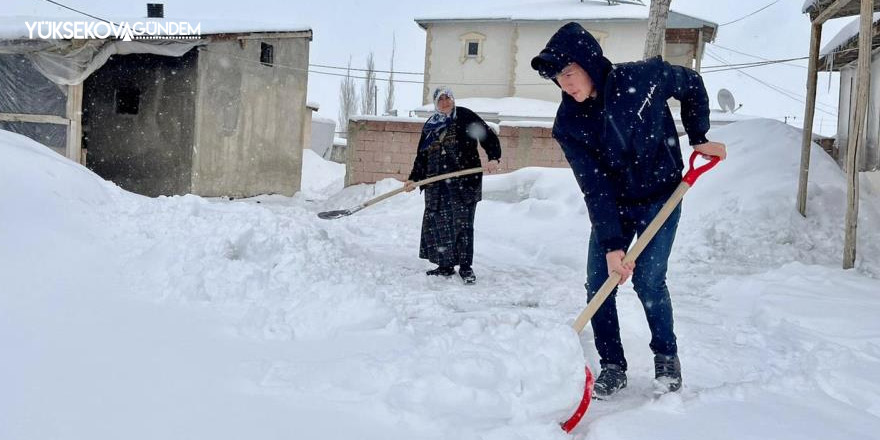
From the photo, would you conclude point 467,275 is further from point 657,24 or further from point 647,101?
point 657,24

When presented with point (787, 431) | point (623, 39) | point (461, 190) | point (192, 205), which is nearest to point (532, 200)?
point (461, 190)

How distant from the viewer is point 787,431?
2.03 meters

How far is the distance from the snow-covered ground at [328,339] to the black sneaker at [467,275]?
110 mm

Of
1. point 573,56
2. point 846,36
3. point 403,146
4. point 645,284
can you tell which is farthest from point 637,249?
point 403,146

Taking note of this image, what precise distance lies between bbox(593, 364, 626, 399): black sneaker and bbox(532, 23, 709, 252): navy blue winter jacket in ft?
1.60

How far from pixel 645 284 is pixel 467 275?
2576mm

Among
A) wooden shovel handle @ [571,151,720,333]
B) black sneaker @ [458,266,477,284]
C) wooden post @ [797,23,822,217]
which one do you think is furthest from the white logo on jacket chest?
wooden post @ [797,23,822,217]

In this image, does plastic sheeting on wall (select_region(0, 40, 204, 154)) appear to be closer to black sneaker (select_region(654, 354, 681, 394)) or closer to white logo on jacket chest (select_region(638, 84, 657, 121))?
white logo on jacket chest (select_region(638, 84, 657, 121))

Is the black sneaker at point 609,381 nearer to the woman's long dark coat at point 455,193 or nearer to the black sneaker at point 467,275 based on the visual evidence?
the black sneaker at point 467,275

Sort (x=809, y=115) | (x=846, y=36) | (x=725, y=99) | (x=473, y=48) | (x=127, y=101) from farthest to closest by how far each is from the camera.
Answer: (x=473, y=48), (x=725, y=99), (x=127, y=101), (x=846, y=36), (x=809, y=115)

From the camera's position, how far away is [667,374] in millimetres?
2465

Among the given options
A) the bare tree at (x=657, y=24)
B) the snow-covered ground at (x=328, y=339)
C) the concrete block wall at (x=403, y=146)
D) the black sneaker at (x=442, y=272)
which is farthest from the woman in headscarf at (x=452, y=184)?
the concrete block wall at (x=403, y=146)

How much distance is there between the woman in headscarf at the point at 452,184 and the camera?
509cm

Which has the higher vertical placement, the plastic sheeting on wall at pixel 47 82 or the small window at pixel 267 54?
the small window at pixel 267 54
